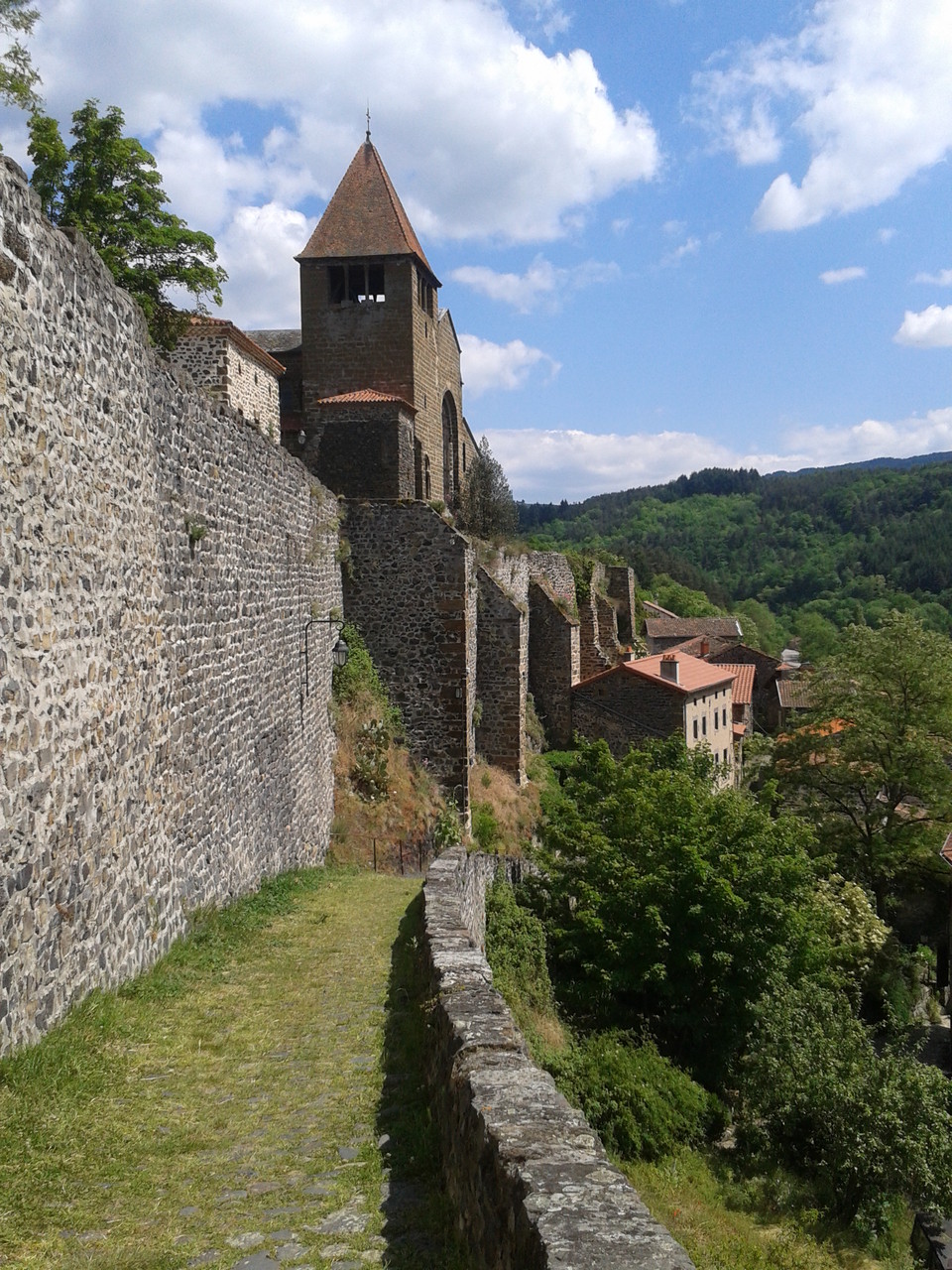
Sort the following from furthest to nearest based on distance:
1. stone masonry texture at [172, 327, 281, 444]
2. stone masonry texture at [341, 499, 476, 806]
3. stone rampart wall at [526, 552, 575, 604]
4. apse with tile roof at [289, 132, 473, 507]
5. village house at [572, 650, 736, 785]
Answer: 1. stone rampart wall at [526, 552, 575, 604]
2. village house at [572, 650, 736, 785]
3. apse with tile roof at [289, 132, 473, 507]
4. stone masonry texture at [172, 327, 281, 444]
5. stone masonry texture at [341, 499, 476, 806]

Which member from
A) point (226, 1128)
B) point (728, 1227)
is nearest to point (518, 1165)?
point (226, 1128)

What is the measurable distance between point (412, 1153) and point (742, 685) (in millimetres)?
42455

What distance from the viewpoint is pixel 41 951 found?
192 inches

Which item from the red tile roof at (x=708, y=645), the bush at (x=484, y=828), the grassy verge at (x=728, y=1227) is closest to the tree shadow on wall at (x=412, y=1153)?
the grassy verge at (x=728, y=1227)

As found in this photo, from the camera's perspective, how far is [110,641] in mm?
6160

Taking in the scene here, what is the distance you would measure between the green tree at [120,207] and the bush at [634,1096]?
532 inches

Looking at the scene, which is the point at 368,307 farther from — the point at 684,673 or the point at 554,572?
the point at 684,673

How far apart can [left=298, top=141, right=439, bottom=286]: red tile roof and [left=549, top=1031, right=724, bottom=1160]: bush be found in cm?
2049

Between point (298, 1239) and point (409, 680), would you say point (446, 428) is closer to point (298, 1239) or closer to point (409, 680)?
point (409, 680)

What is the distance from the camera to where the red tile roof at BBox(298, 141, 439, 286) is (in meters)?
24.6

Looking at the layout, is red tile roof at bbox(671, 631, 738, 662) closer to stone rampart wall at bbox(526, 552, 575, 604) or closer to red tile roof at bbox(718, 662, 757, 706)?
red tile roof at bbox(718, 662, 757, 706)

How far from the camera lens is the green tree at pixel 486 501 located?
97.4 ft

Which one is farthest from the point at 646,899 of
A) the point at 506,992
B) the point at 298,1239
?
the point at 298,1239

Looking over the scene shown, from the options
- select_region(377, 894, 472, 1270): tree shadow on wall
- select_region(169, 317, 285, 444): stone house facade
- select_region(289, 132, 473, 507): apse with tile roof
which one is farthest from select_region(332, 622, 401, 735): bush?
select_region(377, 894, 472, 1270): tree shadow on wall
